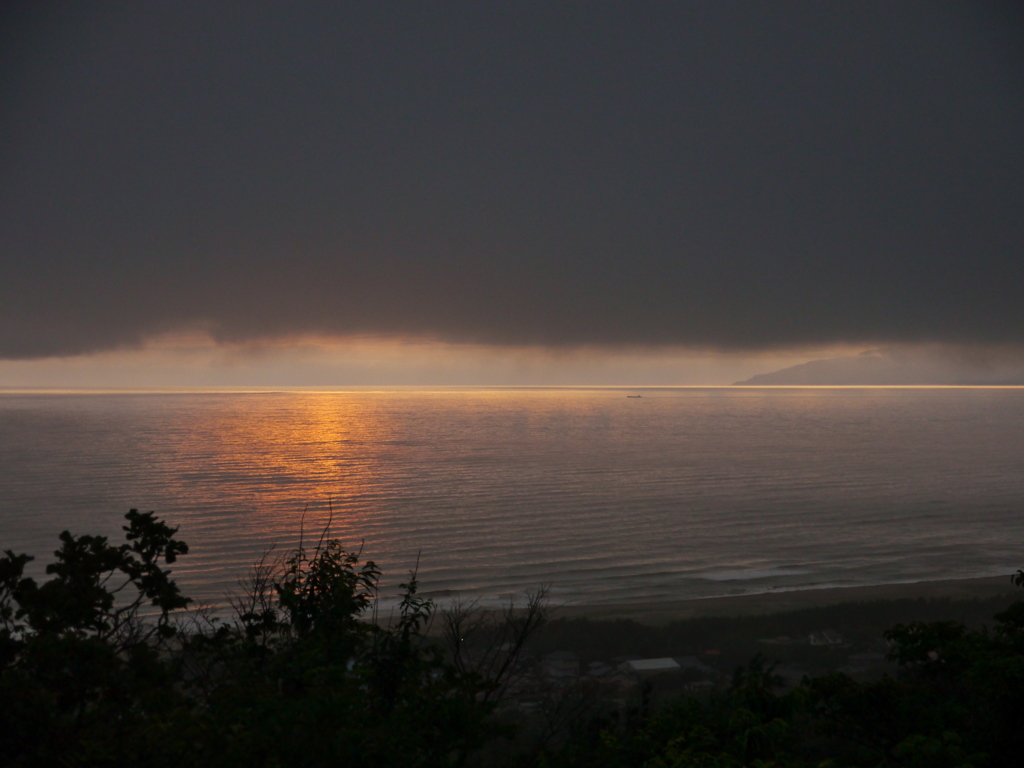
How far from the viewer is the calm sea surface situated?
116 feet

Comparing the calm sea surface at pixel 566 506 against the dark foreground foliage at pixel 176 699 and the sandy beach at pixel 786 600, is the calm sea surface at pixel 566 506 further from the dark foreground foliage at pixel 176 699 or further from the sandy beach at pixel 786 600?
the dark foreground foliage at pixel 176 699

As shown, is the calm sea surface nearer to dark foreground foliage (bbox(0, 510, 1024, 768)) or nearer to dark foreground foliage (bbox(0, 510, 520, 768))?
dark foreground foliage (bbox(0, 510, 1024, 768))

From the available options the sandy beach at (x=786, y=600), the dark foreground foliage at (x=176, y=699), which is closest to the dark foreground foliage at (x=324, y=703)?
the dark foreground foliage at (x=176, y=699)

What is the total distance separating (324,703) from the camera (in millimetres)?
7742

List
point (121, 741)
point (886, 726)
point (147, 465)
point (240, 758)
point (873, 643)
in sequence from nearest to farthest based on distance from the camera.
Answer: point (240, 758), point (121, 741), point (886, 726), point (873, 643), point (147, 465)

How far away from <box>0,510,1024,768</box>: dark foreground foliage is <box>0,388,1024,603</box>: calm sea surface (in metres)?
19.4

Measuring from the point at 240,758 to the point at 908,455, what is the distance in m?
96.6

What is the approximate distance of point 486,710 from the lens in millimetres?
9523

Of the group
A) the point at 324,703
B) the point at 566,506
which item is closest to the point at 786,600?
the point at 566,506

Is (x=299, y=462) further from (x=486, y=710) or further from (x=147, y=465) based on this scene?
(x=486, y=710)

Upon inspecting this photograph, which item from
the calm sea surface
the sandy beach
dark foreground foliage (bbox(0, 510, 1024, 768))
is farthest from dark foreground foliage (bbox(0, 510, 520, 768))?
the calm sea surface

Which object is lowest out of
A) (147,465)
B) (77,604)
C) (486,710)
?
(147,465)

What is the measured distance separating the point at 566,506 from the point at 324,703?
45350mm

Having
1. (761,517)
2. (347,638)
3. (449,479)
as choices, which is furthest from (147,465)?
(347,638)
